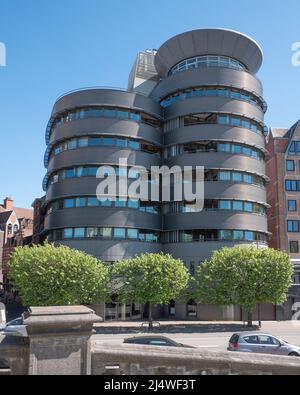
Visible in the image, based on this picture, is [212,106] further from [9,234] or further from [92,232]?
[9,234]

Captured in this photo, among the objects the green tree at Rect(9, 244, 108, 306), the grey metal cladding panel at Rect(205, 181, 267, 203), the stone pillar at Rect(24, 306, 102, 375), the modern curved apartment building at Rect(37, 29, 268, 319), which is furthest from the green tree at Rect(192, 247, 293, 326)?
→ the stone pillar at Rect(24, 306, 102, 375)

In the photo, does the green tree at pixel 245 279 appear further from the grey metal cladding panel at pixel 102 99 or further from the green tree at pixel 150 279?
the grey metal cladding panel at pixel 102 99

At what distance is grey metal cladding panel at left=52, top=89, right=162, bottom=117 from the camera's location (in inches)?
1921

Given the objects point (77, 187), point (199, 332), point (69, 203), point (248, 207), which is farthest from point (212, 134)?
point (199, 332)

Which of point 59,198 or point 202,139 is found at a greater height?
point 202,139

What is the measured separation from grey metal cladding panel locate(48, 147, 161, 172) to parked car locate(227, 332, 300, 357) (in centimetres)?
3018

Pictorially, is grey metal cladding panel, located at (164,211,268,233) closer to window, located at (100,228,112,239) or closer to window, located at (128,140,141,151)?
window, located at (100,228,112,239)

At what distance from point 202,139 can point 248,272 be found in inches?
734

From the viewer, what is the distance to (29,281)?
34812 mm

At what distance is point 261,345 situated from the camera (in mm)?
21125

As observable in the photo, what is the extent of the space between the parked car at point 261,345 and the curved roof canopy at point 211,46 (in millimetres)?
41395

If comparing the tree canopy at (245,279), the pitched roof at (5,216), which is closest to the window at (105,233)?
the tree canopy at (245,279)

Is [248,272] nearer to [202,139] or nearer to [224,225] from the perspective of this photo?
[224,225]
